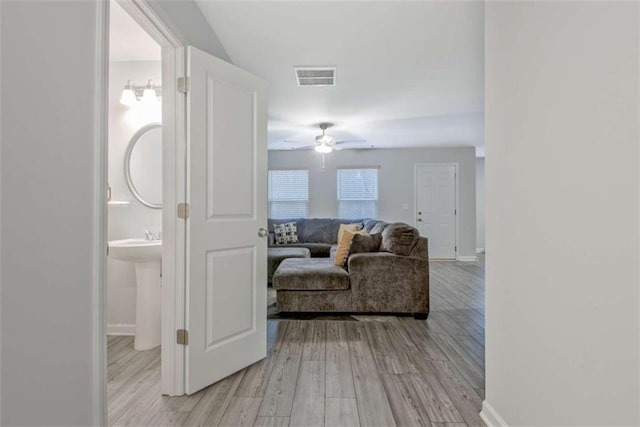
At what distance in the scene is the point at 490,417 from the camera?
148cm

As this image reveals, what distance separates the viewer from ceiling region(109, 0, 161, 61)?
6.87ft

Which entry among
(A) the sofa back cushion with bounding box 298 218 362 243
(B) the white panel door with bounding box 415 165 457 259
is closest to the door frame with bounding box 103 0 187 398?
(A) the sofa back cushion with bounding box 298 218 362 243

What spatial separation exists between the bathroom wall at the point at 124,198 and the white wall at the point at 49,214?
169cm

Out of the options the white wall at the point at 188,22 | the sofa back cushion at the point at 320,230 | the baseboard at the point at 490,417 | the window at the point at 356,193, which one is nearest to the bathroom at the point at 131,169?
the white wall at the point at 188,22

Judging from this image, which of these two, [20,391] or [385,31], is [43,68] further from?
[385,31]

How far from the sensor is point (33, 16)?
2.81 feet

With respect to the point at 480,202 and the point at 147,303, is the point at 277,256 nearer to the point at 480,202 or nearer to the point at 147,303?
the point at 147,303

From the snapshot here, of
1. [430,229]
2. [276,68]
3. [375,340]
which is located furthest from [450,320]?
[430,229]

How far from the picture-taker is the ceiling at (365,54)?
208 cm

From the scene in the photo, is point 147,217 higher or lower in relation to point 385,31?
lower

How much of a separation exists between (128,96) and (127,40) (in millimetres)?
428

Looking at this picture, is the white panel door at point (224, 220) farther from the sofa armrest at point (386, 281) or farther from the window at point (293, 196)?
the window at point (293, 196)

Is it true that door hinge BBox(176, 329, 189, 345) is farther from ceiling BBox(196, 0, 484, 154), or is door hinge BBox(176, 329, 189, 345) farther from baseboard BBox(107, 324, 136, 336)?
ceiling BBox(196, 0, 484, 154)

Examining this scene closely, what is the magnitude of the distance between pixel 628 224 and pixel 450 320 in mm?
A: 2417
